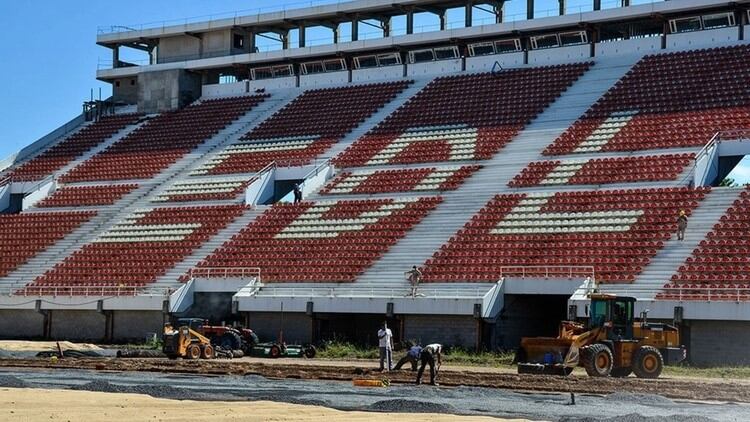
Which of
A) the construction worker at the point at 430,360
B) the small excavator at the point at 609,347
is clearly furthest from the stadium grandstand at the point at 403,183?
the construction worker at the point at 430,360

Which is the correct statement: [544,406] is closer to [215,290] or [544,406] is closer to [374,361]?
[374,361]

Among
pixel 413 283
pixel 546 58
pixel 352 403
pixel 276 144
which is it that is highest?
pixel 546 58

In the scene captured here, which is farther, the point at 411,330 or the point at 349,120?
the point at 349,120

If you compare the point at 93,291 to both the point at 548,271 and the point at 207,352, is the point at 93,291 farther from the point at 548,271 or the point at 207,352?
the point at 548,271

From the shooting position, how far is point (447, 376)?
3164cm

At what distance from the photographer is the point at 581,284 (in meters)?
39.0

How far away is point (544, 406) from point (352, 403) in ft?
11.7

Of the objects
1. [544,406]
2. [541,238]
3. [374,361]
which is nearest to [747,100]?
[541,238]

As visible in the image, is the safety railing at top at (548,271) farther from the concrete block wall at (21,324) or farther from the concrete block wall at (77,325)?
the concrete block wall at (21,324)

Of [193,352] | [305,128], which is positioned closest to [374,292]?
[193,352]

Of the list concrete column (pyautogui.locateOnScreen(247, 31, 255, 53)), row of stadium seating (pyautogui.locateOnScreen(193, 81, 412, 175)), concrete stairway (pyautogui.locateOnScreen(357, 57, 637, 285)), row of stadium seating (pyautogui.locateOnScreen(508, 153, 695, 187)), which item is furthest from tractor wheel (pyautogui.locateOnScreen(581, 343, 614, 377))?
concrete column (pyautogui.locateOnScreen(247, 31, 255, 53))

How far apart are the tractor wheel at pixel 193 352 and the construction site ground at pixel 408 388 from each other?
6.20 ft

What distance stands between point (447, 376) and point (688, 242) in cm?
1202

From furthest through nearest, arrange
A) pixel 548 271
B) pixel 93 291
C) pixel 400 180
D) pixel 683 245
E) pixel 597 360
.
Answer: pixel 400 180
pixel 93 291
pixel 548 271
pixel 683 245
pixel 597 360
